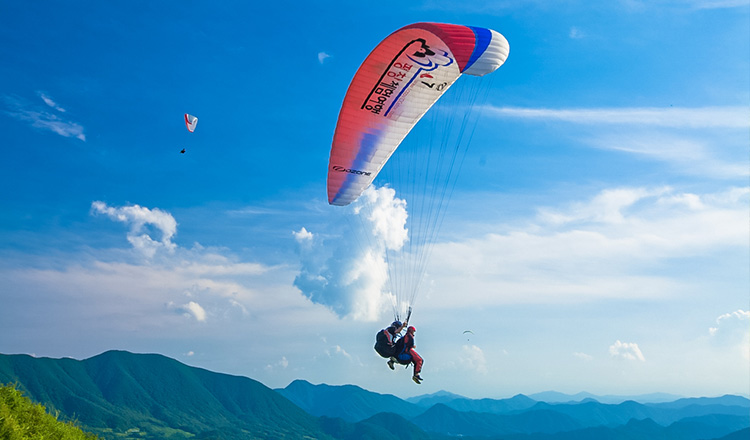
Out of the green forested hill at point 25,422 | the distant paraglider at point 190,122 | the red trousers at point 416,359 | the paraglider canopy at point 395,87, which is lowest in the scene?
the green forested hill at point 25,422

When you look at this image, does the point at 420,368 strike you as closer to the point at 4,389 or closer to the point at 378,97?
the point at 378,97

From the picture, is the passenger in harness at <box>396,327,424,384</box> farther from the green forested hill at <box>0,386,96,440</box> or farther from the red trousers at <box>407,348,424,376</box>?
the green forested hill at <box>0,386,96,440</box>

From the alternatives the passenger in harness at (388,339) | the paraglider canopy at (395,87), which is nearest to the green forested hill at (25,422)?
the passenger in harness at (388,339)

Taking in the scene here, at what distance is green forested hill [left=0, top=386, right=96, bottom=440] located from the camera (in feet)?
64.0

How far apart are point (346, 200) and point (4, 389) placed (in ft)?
51.2

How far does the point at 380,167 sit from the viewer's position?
76.1 feet

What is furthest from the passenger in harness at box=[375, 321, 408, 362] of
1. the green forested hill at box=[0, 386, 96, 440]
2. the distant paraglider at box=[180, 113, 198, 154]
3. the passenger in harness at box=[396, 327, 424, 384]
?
the distant paraglider at box=[180, 113, 198, 154]

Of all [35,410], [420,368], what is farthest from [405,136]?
[35,410]

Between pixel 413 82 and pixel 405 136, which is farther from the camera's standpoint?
pixel 405 136

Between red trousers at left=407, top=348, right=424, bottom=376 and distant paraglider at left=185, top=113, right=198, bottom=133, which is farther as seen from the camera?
distant paraglider at left=185, top=113, right=198, bottom=133

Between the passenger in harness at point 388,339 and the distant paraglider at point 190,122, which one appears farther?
the distant paraglider at point 190,122

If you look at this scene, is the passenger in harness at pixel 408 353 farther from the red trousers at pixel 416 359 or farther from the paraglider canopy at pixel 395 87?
the paraglider canopy at pixel 395 87

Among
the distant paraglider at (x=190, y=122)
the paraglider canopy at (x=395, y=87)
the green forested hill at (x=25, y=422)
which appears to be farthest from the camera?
the distant paraglider at (x=190, y=122)

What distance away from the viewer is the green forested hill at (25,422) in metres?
19.5
